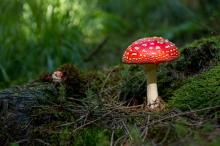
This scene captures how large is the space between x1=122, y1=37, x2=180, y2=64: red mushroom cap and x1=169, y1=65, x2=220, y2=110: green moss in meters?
0.28

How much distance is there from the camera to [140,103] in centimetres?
399

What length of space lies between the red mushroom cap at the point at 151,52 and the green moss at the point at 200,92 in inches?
11.2

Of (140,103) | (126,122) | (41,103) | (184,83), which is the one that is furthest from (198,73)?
(41,103)

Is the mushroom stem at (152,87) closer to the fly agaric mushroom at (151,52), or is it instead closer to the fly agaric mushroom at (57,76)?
the fly agaric mushroom at (151,52)

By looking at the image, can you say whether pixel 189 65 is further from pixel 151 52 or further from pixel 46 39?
pixel 46 39

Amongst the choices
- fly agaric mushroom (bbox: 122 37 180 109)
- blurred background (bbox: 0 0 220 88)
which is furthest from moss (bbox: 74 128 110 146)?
blurred background (bbox: 0 0 220 88)

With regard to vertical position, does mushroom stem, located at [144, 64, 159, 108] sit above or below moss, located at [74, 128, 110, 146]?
above

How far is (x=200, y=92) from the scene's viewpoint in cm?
343

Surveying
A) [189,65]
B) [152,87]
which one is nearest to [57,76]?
[152,87]

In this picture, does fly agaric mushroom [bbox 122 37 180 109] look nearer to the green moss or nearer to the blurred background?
the green moss

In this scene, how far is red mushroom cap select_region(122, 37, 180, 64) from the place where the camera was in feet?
11.1

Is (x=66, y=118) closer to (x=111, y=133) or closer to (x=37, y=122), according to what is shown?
(x=37, y=122)

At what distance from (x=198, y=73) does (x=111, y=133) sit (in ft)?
3.69

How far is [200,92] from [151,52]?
0.45m
